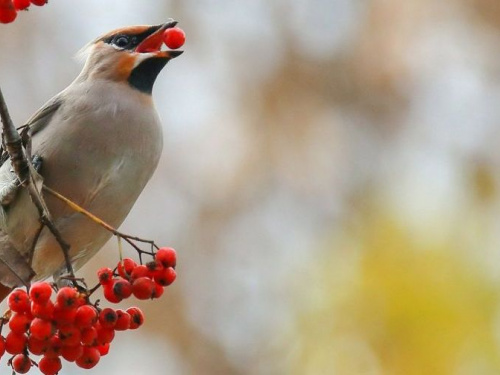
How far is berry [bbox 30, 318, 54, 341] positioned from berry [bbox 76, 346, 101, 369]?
0.53 ft

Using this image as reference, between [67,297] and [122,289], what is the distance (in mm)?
202

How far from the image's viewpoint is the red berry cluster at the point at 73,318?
2998mm

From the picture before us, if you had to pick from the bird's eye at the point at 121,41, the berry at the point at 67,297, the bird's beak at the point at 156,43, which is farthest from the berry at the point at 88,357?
the bird's eye at the point at 121,41

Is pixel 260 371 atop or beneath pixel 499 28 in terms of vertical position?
beneath

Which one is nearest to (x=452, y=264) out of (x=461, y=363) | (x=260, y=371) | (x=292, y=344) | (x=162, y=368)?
(x=461, y=363)

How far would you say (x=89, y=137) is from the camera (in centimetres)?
399

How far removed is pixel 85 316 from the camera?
2.98 m

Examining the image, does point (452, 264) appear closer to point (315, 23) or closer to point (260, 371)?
point (260, 371)

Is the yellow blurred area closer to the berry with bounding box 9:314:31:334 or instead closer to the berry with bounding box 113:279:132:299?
the berry with bounding box 113:279:132:299

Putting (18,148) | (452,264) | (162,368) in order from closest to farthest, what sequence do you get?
(18,148)
(452,264)
(162,368)

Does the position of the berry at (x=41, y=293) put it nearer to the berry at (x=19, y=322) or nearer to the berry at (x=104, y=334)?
the berry at (x=19, y=322)

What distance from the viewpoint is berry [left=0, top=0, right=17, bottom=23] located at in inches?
110

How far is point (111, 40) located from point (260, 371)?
4.17 m

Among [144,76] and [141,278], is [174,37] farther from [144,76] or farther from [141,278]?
[141,278]
